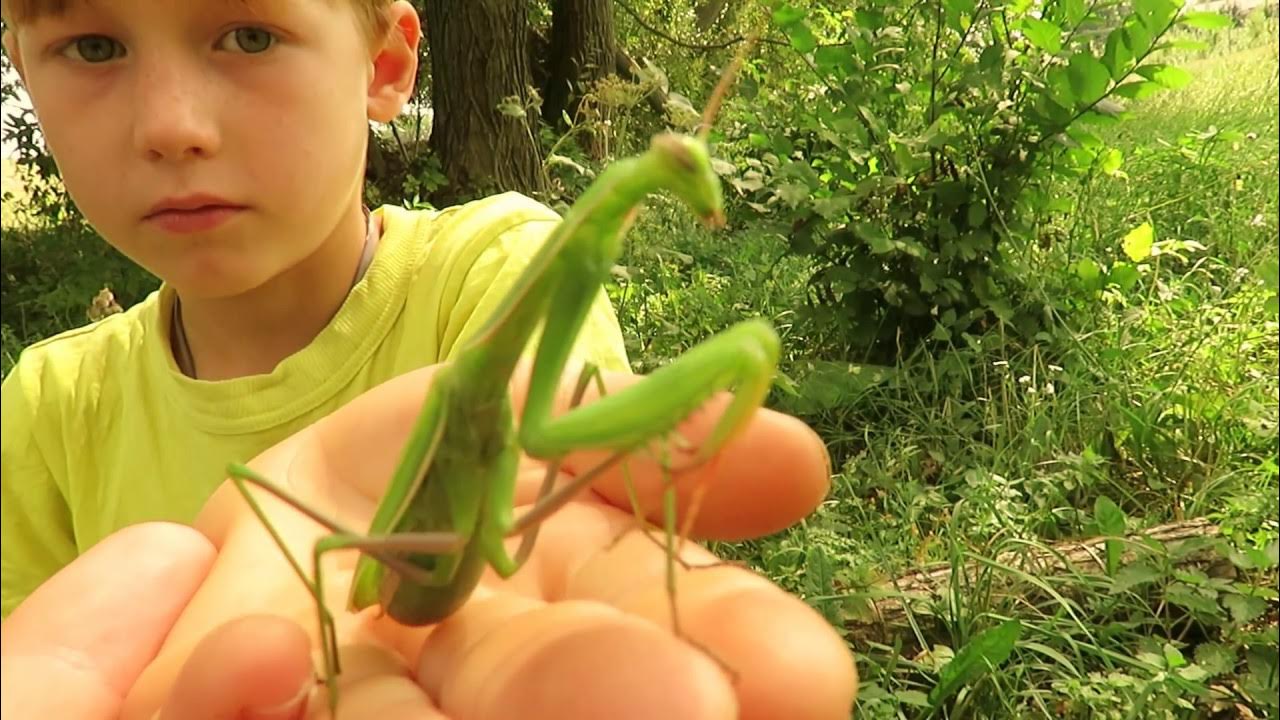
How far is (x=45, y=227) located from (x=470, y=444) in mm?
1148

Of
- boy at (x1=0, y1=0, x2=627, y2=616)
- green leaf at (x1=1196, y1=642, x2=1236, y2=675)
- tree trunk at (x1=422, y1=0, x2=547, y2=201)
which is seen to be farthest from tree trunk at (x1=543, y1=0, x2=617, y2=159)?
green leaf at (x1=1196, y1=642, x2=1236, y2=675)

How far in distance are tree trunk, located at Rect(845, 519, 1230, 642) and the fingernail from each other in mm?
610

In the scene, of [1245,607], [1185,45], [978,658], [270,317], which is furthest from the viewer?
[270,317]

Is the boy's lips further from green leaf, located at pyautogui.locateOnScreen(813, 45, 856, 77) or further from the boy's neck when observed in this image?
green leaf, located at pyautogui.locateOnScreen(813, 45, 856, 77)

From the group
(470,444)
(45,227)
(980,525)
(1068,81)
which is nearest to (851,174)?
(1068,81)

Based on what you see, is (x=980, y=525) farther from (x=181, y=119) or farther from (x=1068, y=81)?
(x=181, y=119)

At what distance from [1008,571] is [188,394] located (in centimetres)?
85

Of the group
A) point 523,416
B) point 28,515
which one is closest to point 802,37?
point 523,416

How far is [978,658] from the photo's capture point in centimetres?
81

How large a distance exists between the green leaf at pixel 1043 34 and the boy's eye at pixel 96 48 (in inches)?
26.4

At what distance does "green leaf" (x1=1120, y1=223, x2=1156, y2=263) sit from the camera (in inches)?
25.1

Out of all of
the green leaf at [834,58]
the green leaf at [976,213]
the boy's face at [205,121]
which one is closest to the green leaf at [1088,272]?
the green leaf at [976,213]

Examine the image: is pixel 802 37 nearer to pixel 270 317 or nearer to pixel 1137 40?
pixel 1137 40

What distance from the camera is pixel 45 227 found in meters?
1.31
